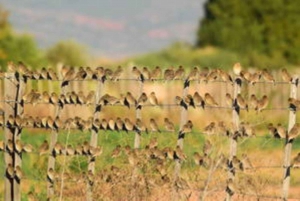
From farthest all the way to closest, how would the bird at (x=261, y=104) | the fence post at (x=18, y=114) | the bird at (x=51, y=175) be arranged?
the fence post at (x=18, y=114) → the bird at (x=51, y=175) → the bird at (x=261, y=104)

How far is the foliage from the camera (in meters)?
38.0

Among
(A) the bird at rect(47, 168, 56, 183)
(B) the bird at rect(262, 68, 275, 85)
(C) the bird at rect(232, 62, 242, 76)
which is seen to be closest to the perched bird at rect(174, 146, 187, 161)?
(C) the bird at rect(232, 62, 242, 76)

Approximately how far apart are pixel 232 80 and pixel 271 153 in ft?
17.0

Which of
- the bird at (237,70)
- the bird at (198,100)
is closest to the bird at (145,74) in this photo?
the bird at (198,100)

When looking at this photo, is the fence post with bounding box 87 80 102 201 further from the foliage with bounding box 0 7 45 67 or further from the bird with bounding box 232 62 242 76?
the foliage with bounding box 0 7 45 67

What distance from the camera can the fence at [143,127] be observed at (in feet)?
31.4

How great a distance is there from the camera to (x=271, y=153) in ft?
47.9

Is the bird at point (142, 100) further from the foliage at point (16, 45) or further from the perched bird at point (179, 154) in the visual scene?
the foliage at point (16, 45)

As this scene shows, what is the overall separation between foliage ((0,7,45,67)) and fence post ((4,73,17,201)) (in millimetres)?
26557

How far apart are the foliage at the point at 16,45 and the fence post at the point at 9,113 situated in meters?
26.6

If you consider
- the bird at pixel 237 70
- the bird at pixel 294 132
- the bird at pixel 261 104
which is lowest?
the bird at pixel 294 132

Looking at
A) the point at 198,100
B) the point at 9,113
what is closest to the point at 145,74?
the point at 198,100

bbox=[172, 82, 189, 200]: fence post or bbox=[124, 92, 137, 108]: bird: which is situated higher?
bbox=[124, 92, 137, 108]: bird

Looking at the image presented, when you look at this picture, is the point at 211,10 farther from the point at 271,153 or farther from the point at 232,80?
the point at 232,80
